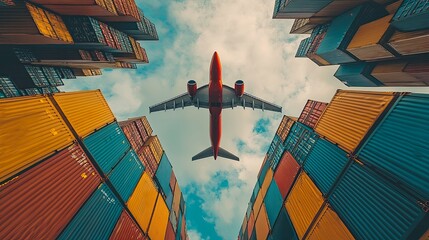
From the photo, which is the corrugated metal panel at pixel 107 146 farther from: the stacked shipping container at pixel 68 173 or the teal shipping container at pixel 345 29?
the teal shipping container at pixel 345 29

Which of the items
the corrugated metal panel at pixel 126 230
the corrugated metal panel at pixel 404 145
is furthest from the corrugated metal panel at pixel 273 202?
the corrugated metal panel at pixel 126 230

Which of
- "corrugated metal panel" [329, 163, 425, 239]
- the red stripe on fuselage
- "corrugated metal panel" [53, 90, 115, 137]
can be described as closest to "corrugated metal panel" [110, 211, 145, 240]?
"corrugated metal panel" [53, 90, 115, 137]

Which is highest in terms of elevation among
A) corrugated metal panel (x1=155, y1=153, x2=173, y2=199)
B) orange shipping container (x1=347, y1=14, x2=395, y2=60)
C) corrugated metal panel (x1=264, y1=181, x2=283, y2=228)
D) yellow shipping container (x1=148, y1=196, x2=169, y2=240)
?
orange shipping container (x1=347, y1=14, x2=395, y2=60)

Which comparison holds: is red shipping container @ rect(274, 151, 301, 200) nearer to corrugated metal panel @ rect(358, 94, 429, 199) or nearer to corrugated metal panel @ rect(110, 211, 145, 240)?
corrugated metal panel @ rect(358, 94, 429, 199)

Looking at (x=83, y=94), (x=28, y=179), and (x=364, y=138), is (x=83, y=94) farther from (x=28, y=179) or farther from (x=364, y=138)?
(x=364, y=138)

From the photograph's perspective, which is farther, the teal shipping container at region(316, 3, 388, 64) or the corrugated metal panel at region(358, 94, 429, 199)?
the teal shipping container at region(316, 3, 388, 64)

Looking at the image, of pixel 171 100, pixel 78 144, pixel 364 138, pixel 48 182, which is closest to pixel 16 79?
pixel 171 100
